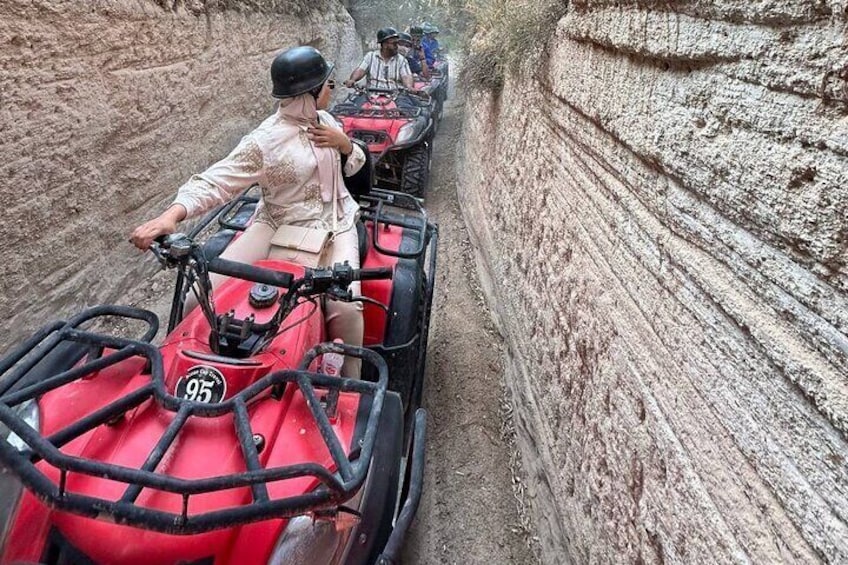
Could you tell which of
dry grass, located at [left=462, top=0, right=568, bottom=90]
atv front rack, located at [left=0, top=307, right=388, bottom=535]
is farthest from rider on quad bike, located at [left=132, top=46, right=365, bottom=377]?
dry grass, located at [left=462, top=0, right=568, bottom=90]

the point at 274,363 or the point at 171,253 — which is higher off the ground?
the point at 171,253

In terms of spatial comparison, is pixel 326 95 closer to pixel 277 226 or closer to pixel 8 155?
pixel 277 226

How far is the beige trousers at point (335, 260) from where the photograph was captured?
106 inches

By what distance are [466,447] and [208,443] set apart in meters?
2.03

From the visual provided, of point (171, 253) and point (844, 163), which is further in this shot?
point (171, 253)

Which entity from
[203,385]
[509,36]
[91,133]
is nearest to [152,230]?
[203,385]

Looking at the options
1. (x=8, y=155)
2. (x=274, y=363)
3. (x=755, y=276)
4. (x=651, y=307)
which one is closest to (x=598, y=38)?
(x=651, y=307)

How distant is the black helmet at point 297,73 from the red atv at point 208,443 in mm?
1105

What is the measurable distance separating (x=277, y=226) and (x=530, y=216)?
59.0 inches

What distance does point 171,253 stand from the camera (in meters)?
2.01

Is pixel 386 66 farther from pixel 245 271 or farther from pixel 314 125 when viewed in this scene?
pixel 245 271

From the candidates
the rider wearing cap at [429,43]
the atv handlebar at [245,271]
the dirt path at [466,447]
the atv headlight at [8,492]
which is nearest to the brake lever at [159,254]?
the atv handlebar at [245,271]

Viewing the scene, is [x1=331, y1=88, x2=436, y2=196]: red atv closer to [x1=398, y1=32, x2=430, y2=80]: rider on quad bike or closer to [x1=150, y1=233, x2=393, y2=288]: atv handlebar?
[x1=398, y1=32, x2=430, y2=80]: rider on quad bike

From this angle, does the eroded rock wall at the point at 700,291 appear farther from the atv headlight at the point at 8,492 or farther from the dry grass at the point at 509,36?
the atv headlight at the point at 8,492
